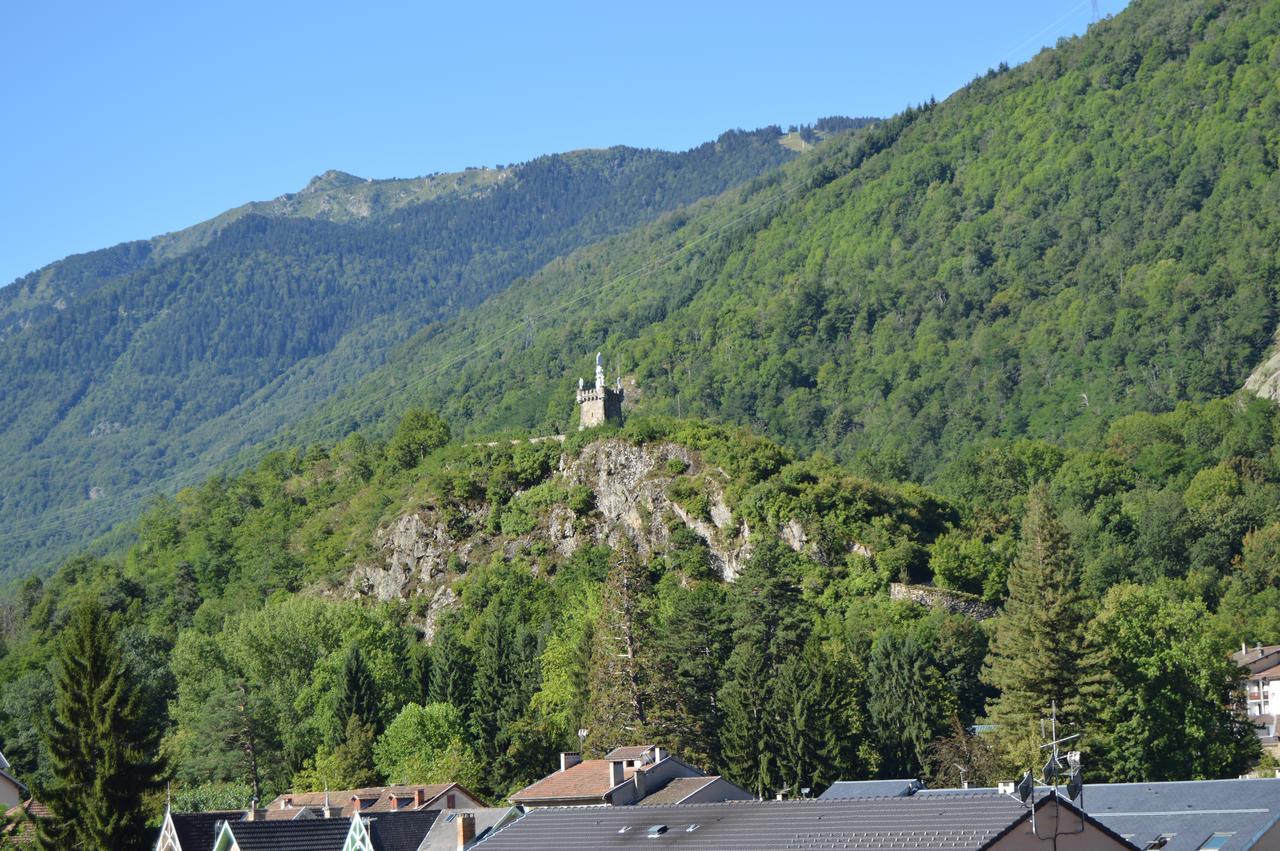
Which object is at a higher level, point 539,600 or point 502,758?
point 539,600

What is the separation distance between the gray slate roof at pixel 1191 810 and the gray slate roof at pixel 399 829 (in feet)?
65.6

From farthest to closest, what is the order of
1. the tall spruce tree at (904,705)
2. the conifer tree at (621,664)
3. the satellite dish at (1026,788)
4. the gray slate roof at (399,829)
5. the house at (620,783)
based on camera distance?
the conifer tree at (621,664)
the tall spruce tree at (904,705)
the house at (620,783)
the gray slate roof at (399,829)
the satellite dish at (1026,788)

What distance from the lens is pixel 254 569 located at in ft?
513

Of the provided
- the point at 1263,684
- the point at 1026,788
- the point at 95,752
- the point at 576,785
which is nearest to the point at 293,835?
the point at 95,752

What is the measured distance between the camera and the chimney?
200ft

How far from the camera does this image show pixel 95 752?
219ft

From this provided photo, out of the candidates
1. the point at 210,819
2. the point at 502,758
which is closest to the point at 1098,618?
the point at 502,758

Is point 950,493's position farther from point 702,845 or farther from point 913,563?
point 702,845

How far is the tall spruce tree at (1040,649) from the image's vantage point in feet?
268

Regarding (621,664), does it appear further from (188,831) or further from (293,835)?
(293,835)

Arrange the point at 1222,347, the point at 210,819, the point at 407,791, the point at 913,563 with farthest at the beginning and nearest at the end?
the point at 1222,347
the point at 913,563
the point at 407,791
the point at 210,819

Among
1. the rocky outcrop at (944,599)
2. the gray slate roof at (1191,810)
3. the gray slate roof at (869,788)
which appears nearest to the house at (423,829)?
the gray slate roof at (869,788)

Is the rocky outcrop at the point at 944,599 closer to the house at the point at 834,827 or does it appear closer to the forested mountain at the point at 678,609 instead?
the forested mountain at the point at 678,609

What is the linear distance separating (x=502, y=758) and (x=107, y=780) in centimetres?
3160
